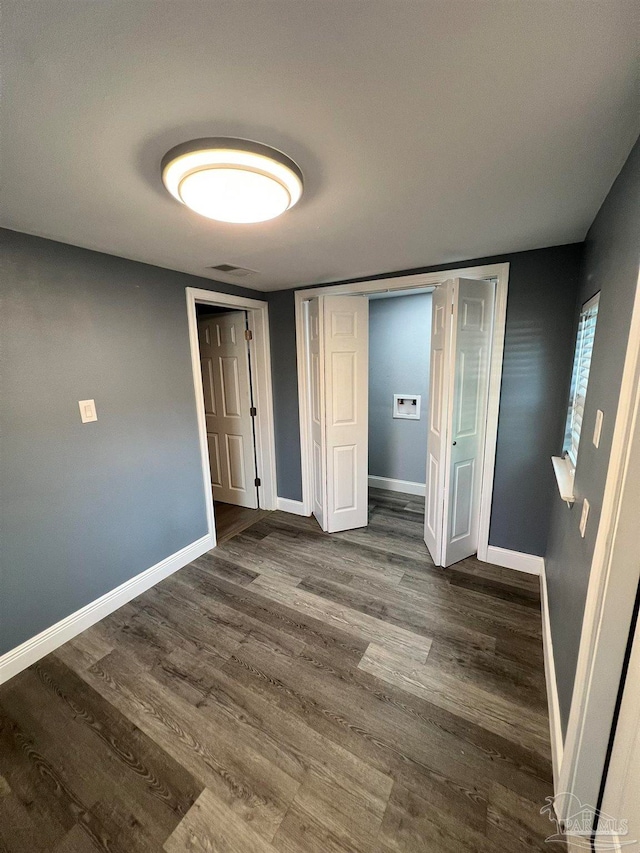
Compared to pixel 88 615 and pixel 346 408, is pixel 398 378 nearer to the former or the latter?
pixel 346 408

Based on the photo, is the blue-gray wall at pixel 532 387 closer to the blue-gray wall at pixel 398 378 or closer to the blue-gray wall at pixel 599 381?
the blue-gray wall at pixel 599 381

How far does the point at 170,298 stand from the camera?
2.36 meters

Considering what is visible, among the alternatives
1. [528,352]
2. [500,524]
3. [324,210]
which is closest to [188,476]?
[324,210]

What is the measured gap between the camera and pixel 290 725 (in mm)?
1451

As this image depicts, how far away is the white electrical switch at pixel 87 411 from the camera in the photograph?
1.93 metres

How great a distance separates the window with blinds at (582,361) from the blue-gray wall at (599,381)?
0.28 ft

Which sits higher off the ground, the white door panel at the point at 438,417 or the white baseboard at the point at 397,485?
the white door panel at the point at 438,417

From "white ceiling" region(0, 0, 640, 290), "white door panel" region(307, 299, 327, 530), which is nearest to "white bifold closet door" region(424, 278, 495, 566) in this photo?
"white ceiling" region(0, 0, 640, 290)

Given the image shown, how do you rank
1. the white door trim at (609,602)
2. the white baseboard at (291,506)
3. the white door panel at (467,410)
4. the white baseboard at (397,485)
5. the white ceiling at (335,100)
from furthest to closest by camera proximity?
the white baseboard at (397,485)
the white baseboard at (291,506)
the white door panel at (467,410)
the white door trim at (609,602)
the white ceiling at (335,100)

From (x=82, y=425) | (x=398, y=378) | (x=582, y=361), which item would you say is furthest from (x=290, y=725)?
(x=398, y=378)

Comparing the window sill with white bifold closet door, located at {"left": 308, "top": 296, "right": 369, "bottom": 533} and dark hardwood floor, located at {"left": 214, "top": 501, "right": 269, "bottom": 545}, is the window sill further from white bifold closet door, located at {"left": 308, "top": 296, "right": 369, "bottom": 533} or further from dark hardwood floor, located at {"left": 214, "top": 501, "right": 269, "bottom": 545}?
dark hardwood floor, located at {"left": 214, "top": 501, "right": 269, "bottom": 545}

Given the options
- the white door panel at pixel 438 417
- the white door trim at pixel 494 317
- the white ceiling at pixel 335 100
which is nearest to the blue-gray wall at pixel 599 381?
the white ceiling at pixel 335 100

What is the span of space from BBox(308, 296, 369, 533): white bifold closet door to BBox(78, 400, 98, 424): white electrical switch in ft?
5.37

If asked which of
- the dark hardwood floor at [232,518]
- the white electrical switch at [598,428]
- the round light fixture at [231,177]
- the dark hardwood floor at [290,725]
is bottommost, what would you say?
the dark hardwood floor at [290,725]
